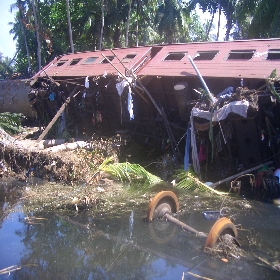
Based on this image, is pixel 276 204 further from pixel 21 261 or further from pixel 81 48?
pixel 81 48

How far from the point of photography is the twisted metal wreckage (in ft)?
27.6

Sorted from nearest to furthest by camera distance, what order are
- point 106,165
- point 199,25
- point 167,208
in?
point 167,208, point 106,165, point 199,25

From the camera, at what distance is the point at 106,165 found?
9.87m

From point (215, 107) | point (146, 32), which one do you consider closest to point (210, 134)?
point (215, 107)

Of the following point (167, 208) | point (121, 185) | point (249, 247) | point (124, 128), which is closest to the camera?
point (249, 247)

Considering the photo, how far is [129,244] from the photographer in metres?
5.80

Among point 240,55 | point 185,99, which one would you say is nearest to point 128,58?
point 185,99

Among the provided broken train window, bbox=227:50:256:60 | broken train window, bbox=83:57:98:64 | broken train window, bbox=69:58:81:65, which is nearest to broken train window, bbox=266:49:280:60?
broken train window, bbox=227:50:256:60

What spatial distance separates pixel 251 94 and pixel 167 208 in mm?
3291

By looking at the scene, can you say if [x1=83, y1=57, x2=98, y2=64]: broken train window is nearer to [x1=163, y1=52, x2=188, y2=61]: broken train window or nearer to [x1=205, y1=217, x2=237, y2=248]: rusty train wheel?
[x1=163, y1=52, x2=188, y2=61]: broken train window

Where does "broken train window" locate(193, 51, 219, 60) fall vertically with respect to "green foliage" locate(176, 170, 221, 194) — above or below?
above

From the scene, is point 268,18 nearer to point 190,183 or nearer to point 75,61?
point 75,61

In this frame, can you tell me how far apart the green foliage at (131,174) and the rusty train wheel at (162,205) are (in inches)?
94.1

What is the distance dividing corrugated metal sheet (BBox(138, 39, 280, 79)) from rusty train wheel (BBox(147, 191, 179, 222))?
152 inches
